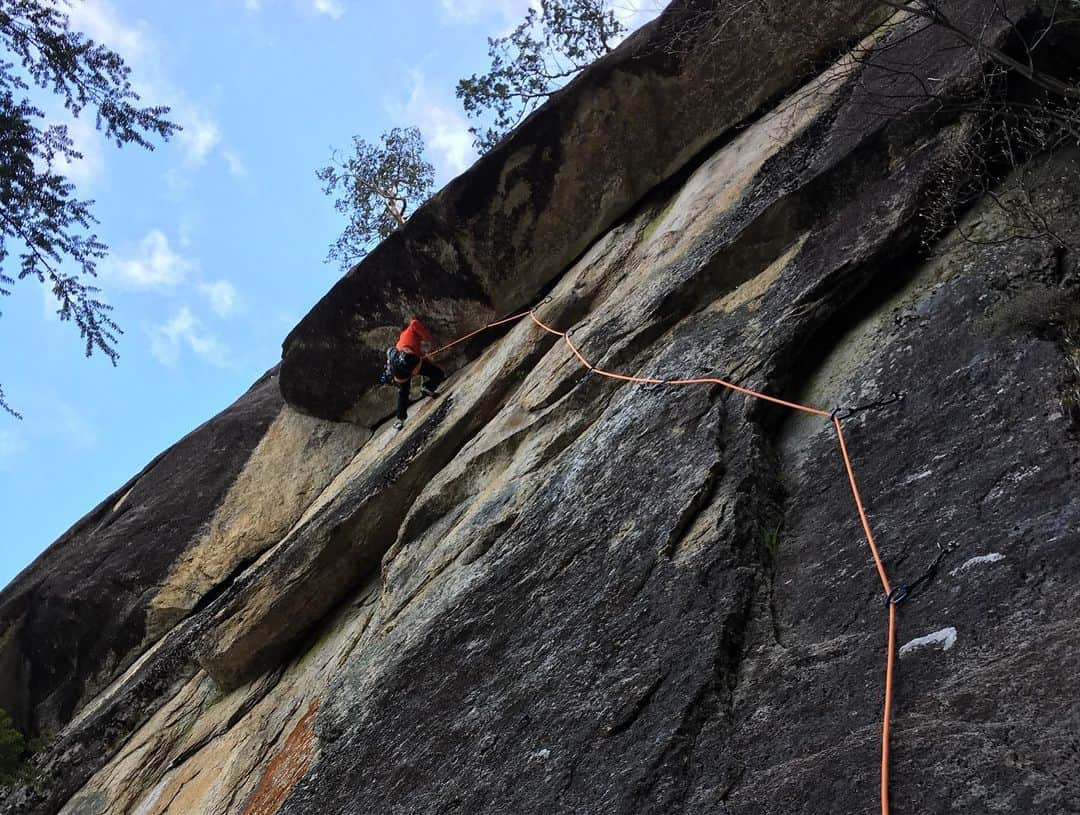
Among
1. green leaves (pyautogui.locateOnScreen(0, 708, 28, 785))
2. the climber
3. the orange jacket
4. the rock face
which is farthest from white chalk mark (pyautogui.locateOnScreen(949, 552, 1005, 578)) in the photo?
green leaves (pyautogui.locateOnScreen(0, 708, 28, 785))

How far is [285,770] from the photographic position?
682 centimetres

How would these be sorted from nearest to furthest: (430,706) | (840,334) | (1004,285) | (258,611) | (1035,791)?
1. (1035,791)
2. (1004,285)
3. (430,706)
4. (840,334)
5. (258,611)

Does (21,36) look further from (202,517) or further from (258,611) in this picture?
(202,517)

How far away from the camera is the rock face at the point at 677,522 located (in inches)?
152

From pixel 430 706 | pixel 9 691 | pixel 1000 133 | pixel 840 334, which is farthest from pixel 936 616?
pixel 9 691

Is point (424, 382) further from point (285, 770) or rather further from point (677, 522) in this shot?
point (677, 522)

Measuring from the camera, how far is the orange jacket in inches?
433

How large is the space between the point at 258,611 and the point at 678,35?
269 inches

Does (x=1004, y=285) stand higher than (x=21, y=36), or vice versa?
(x=21, y=36)

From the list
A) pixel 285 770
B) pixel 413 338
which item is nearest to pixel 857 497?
pixel 285 770

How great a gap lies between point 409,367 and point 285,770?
522 cm

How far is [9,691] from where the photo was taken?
12070 mm

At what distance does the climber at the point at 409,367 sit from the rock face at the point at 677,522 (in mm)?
460

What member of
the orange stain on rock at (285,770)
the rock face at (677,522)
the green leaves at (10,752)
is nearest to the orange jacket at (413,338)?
the rock face at (677,522)
